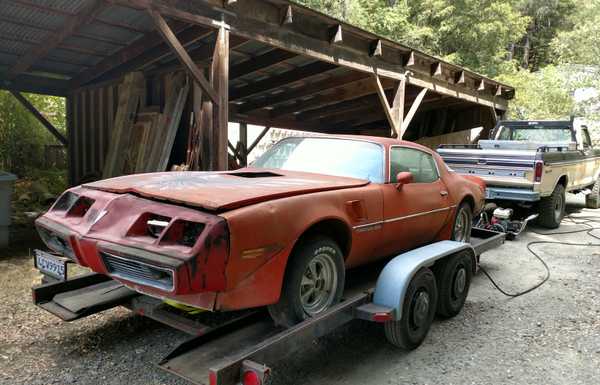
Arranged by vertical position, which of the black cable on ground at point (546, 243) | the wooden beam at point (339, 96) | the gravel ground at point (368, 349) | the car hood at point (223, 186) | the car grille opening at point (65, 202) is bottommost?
the gravel ground at point (368, 349)

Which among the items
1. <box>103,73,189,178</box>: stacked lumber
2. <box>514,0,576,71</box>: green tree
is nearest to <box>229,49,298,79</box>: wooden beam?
<box>103,73,189,178</box>: stacked lumber

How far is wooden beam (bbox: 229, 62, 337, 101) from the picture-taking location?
29.7 feet

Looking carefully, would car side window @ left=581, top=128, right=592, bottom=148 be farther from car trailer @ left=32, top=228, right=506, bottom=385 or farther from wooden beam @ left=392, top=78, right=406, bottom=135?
car trailer @ left=32, top=228, right=506, bottom=385

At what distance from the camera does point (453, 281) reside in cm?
407

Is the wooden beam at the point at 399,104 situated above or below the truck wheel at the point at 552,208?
above

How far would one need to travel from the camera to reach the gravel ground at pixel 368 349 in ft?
9.98

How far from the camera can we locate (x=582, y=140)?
9.57 metres

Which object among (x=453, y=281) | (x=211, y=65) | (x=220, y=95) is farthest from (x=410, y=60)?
(x=453, y=281)

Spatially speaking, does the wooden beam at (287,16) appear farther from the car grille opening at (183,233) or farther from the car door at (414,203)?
the car grille opening at (183,233)

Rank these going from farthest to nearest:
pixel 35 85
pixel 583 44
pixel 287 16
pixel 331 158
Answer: pixel 583 44 < pixel 35 85 < pixel 287 16 < pixel 331 158

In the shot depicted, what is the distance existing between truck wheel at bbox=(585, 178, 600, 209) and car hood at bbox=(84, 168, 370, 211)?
961 cm

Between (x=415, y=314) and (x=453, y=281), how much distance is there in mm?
830

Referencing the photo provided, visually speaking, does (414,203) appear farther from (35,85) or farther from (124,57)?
(35,85)

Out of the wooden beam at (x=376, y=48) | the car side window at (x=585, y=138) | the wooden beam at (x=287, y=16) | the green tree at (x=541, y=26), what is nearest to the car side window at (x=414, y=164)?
the wooden beam at (x=287, y=16)
